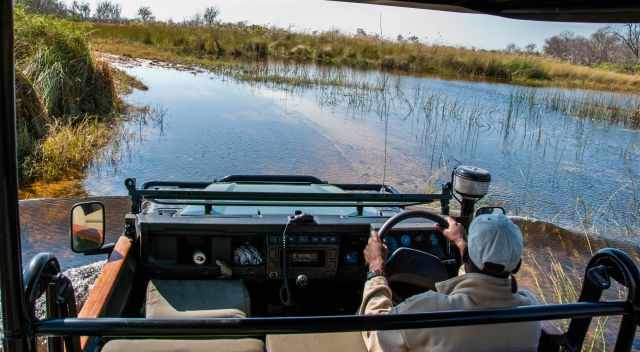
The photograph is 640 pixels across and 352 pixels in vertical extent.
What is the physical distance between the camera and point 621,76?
26609 mm

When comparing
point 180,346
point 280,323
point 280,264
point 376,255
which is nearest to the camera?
point 280,323

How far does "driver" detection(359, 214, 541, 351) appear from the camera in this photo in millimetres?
1858

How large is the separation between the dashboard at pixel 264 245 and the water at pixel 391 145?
18.4ft

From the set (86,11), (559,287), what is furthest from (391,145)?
(86,11)

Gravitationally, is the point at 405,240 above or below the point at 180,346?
above

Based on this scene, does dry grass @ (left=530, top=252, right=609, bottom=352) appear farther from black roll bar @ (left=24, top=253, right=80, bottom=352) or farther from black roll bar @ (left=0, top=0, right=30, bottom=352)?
black roll bar @ (left=0, top=0, right=30, bottom=352)

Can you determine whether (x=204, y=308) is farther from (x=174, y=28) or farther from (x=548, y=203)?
(x=174, y=28)

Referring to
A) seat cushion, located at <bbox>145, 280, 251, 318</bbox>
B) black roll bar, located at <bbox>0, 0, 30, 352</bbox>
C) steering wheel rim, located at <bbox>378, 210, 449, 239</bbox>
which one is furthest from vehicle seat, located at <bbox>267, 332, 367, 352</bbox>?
black roll bar, located at <bbox>0, 0, 30, 352</bbox>

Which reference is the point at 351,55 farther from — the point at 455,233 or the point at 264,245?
the point at 455,233

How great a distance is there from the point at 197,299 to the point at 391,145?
31.7 feet

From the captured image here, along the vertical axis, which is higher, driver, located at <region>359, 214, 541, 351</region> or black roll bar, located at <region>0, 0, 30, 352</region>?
black roll bar, located at <region>0, 0, 30, 352</region>

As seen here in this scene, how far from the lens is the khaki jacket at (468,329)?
1.85 metres

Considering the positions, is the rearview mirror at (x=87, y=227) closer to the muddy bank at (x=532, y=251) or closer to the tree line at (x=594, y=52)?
the muddy bank at (x=532, y=251)

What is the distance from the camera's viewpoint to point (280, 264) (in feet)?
10.3
